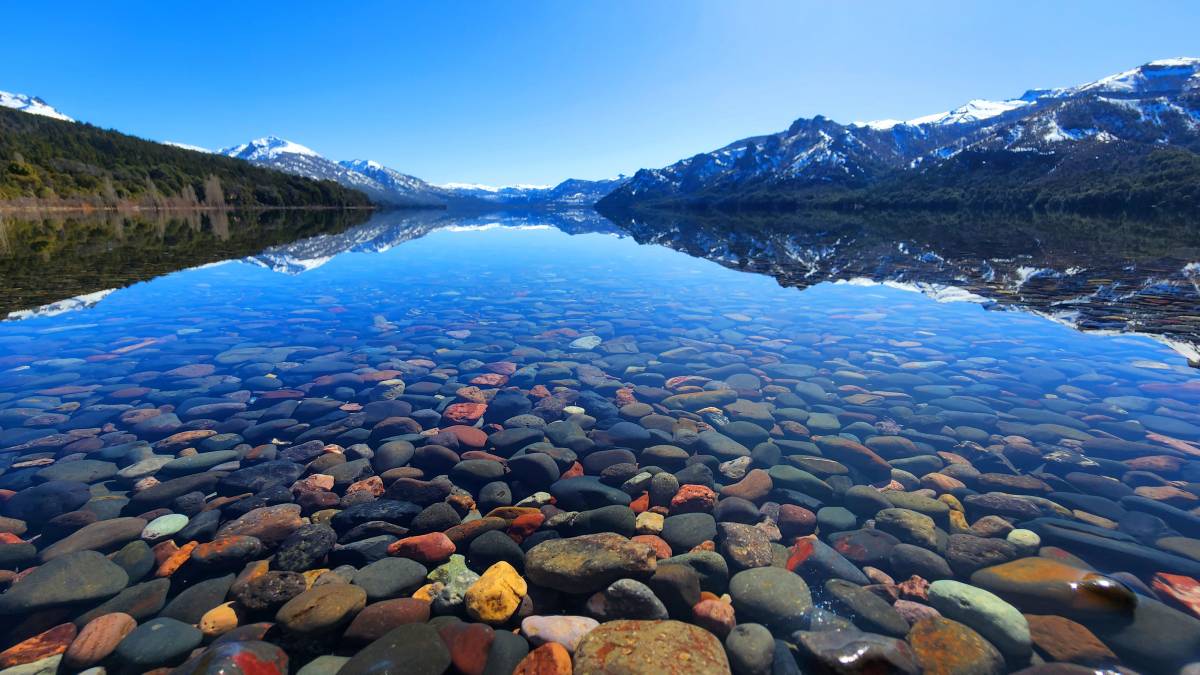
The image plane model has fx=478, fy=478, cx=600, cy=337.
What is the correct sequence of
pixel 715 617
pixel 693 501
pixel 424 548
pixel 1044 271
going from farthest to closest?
pixel 1044 271
pixel 693 501
pixel 424 548
pixel 715 617

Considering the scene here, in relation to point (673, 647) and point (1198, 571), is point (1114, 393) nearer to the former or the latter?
point (1198, 571)

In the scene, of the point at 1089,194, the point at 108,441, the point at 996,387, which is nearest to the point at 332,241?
the point at 108,441

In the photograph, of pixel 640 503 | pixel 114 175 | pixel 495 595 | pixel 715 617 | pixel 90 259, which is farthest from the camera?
pixel 114 175

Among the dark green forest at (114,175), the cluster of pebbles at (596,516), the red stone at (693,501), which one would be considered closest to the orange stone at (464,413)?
the cluster of pebbles at (596,516)

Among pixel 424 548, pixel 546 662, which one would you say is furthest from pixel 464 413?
pixel 546 662

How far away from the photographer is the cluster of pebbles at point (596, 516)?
4402 millimetres

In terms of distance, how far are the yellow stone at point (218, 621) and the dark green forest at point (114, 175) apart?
133548 mm

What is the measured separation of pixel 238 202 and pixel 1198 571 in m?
199

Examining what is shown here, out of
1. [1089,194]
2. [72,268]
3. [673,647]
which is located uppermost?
[1089,194]

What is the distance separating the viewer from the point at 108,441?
8.27m

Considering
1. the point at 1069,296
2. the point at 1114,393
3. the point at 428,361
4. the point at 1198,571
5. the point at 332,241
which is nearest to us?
the point at 1198,571

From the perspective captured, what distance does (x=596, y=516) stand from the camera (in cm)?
634

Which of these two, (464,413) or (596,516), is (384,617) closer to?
(596,516)

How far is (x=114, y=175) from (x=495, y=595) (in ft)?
609
